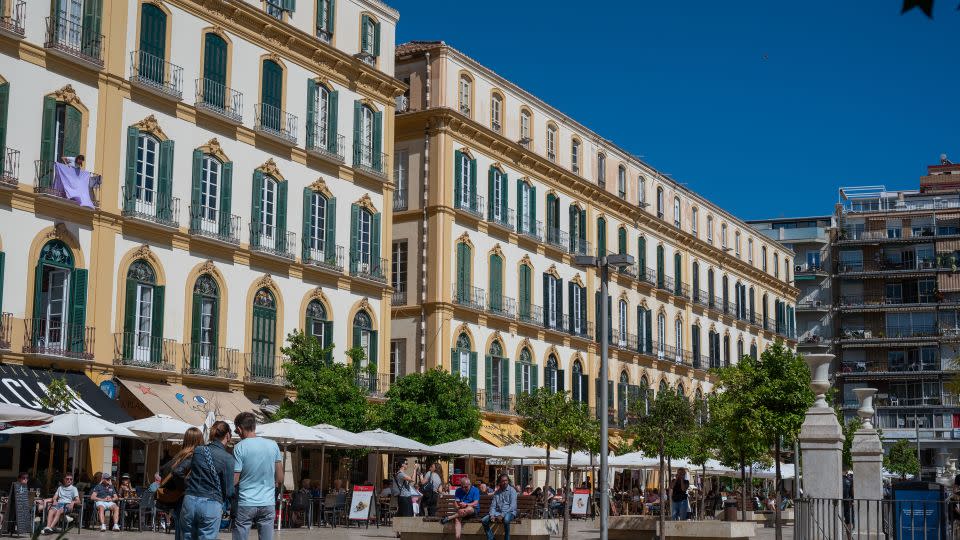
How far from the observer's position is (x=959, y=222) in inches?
3711

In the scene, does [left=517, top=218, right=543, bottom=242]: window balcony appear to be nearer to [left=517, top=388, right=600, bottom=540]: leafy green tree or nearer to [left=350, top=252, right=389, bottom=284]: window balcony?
[left=350, top=252, right=389, bottom=284]: window balcony

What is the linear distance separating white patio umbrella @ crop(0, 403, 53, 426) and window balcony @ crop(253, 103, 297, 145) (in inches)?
571

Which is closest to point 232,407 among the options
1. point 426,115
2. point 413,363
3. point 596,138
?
point 413,363

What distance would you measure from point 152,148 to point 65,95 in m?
3.31

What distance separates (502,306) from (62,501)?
26722 millimetres

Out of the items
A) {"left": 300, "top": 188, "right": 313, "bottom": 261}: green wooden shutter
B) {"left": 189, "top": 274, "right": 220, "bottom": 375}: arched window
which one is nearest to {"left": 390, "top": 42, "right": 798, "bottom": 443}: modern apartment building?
{"left": 300, "top": 188, "right": 313, "bottom": 261}: green wooden shutter

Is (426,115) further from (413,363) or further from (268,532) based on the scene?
(268,532)

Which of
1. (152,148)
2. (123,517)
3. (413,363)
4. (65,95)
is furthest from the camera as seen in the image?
(413,363)

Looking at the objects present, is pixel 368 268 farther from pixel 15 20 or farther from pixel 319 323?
pixel 15 20

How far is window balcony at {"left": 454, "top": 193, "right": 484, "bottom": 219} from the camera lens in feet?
157

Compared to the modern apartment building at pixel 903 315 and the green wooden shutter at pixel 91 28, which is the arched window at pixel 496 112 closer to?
the green wooden shutter at pixel 91 28

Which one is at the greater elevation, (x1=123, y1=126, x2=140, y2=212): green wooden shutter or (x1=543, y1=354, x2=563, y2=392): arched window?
(x1=123, y1=126, x2=140, y2=212): green wooden shutter

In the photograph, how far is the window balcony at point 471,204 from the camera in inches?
1890

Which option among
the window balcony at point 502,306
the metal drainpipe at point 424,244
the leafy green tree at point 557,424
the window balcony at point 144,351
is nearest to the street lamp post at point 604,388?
the window balcony at point 144,351
